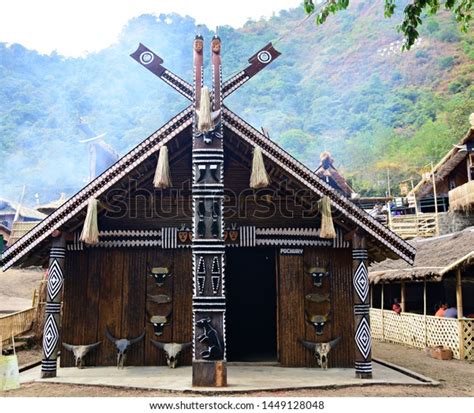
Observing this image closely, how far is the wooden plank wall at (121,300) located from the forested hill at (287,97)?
46086mm

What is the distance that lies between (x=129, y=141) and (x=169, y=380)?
64527mm

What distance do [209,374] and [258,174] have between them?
12.4 ft

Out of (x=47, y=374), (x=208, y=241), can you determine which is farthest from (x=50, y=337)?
(x=208, y=241)

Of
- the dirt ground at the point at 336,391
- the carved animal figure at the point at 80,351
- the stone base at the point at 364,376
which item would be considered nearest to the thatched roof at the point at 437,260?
the dirt ground at the point at 336,391

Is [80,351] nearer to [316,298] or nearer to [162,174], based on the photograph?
[162,174]

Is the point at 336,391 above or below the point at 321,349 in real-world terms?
below

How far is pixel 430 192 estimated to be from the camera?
3700cm

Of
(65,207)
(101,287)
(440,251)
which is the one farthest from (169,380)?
(440,251)

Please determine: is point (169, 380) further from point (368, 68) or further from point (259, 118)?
point (368, 68)

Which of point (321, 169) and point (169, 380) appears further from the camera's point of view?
point (321, 169)

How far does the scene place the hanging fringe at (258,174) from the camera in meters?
9.82

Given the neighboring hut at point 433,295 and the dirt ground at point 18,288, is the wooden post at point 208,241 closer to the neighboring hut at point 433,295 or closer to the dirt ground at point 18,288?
the neighboring hut at point 433,295

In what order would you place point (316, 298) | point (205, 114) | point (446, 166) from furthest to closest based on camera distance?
1. point (446, 166)
2. point (316, 298)
3. point (205, 114)

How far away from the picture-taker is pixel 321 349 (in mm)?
11719
